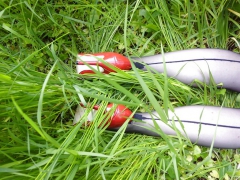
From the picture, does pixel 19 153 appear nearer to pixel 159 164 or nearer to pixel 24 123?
pixel 24 123

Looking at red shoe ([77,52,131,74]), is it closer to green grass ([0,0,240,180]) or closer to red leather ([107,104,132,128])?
green grass ([0,0,240,180])

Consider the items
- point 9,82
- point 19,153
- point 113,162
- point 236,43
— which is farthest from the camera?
point 236,43

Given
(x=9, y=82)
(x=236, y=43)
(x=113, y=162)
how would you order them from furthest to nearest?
(x=236, y=43) → (x=113, y=162) → (x=9, y=82)

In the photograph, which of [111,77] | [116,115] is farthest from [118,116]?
[111,77]

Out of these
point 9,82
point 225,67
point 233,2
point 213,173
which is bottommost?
point 213,173

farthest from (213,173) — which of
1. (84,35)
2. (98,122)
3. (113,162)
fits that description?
(84,35)

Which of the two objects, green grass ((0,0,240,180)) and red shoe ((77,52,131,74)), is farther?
red shoe ((77,52,131,74))

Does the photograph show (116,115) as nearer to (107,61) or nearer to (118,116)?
(118,116)

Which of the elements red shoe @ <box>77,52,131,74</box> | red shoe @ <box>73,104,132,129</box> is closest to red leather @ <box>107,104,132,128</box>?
red shoe @ <box>73,104,132,129</box>
